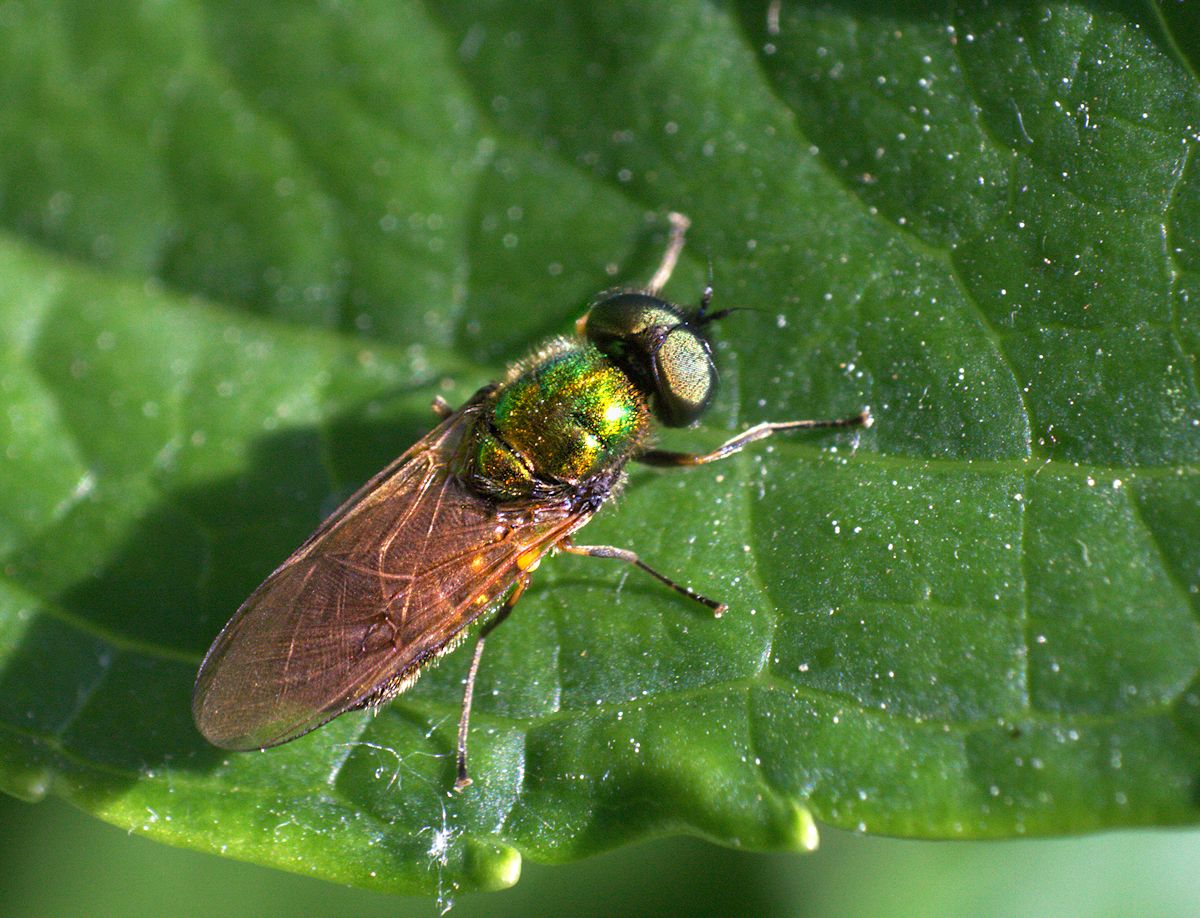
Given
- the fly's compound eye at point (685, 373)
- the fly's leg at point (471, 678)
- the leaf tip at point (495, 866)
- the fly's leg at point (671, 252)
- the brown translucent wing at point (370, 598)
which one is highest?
the fly's leg at point (671, 252)

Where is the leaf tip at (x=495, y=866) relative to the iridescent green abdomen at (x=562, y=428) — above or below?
below

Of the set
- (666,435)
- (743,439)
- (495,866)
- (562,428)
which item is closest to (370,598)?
(562,428)

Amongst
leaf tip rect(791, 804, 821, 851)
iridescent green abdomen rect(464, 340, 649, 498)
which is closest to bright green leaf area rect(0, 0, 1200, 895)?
leaf tip rect(791, 804, 821, 851)

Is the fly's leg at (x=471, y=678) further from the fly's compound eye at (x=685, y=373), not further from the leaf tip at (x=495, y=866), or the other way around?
the fly's compound eye at (x=685, y=373)

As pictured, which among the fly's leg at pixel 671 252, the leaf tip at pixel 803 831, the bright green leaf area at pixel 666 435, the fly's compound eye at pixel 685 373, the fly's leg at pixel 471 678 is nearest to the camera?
the leaf tip at pixel 803 831

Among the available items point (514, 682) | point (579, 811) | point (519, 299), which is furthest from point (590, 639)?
point (519, 299)

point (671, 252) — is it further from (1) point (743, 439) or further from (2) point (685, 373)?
(1) point (743, 439)

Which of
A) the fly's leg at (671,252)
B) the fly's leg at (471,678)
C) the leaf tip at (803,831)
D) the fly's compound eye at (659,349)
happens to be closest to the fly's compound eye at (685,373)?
the fly's compound eye at (659,349)
